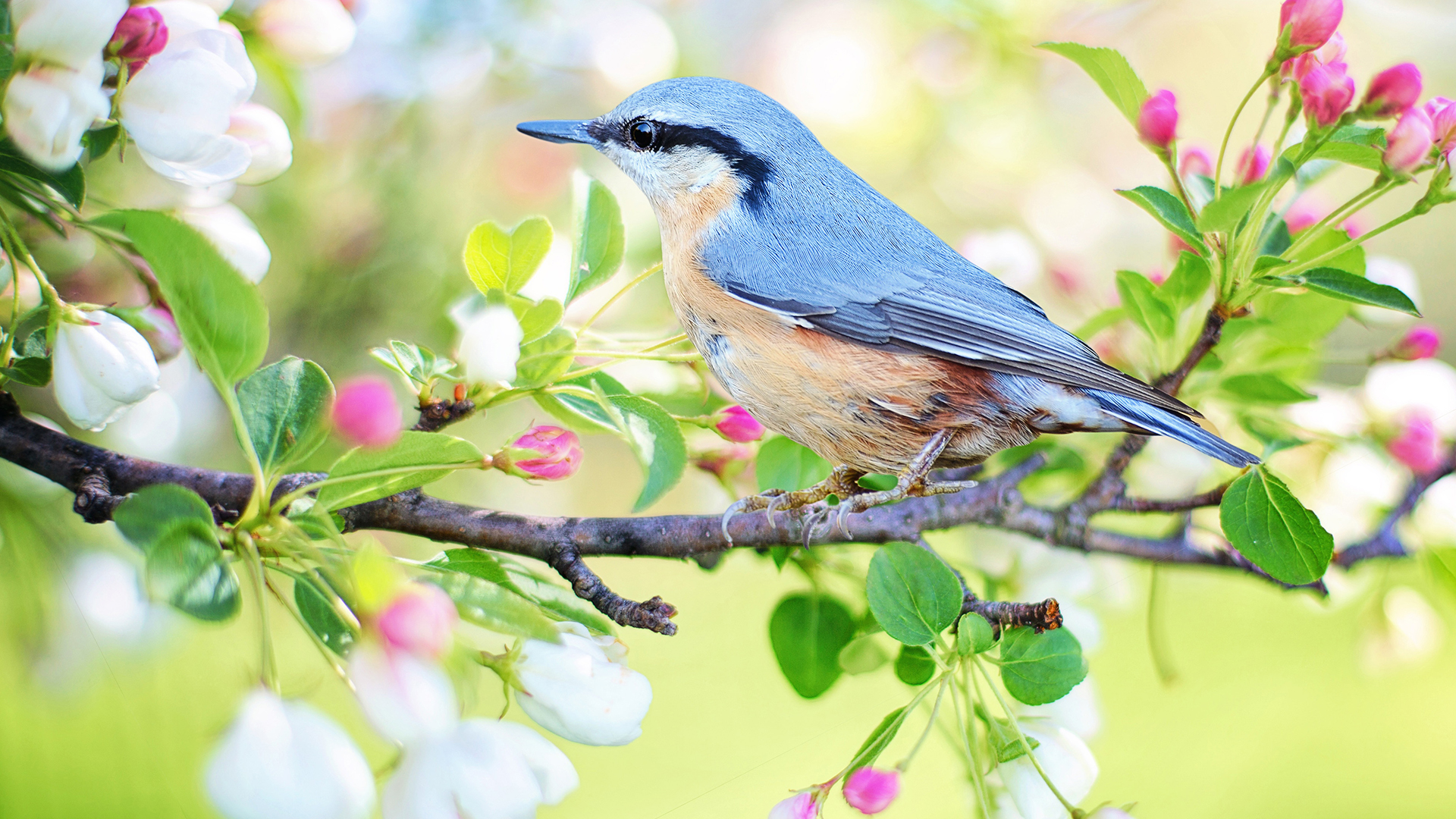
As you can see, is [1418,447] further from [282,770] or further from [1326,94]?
[282,770]

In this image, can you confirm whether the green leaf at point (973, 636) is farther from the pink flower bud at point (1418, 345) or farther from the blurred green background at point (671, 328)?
the pink flower bud at point (1418, 345)

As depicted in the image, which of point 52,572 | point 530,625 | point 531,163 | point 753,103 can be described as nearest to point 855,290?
point 753,103

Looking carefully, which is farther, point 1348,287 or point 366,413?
point 1348,287

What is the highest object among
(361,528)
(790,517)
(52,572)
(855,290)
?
(855,290)

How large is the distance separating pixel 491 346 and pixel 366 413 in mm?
102

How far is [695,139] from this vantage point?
20.8 inches

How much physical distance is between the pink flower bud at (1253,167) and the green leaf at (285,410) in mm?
456

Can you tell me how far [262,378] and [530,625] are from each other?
153mm

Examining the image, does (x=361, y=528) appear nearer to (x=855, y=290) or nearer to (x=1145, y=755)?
(x=855, y=290)

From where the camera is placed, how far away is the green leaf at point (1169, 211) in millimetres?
385

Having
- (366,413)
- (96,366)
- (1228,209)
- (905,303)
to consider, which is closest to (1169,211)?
(1228,209)

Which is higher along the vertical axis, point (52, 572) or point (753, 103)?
point (753, 103)

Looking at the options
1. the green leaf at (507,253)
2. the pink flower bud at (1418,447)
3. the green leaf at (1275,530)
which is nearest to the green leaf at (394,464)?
the green leaf at (507,253)

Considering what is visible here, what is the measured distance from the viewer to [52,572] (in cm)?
45
